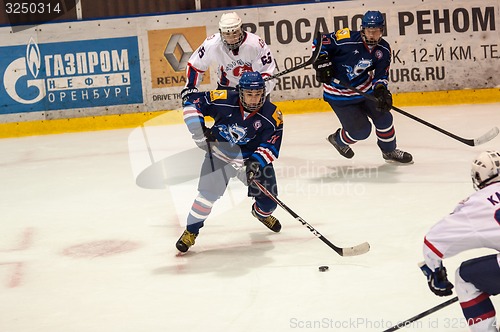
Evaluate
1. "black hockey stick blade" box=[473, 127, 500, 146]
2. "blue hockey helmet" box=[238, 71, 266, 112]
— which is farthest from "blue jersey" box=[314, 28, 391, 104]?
"blue hockey helmet" box=[238, 71, 266, 112]

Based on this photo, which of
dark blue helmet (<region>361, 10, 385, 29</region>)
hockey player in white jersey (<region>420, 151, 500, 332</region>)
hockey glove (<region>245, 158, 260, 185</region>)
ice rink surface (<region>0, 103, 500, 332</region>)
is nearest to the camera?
hockey player in white jersey (<region>420, 151, 500, 332</region>)

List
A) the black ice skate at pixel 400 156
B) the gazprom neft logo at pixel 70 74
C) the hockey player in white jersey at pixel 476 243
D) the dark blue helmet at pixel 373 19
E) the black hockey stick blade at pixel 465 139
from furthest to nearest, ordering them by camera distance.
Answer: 1. the gazprom neft logo at pixel 70 74
2. the black ice skate at pixel 400 156
3. the black hockey stick blade at pixel 465 139
4. the dark blue helmet at pixel 373 19
5. the hockey player in white jersey at pixel 476 243

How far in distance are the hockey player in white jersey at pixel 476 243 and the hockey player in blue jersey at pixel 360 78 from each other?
3362 millimetres

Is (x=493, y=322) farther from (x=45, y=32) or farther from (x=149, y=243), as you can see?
Result: (x=45, y=32)

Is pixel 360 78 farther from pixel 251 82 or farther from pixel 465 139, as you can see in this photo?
pixel 251 82

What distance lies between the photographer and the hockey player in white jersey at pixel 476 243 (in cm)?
289

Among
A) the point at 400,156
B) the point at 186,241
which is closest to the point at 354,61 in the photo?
the point at 400,156

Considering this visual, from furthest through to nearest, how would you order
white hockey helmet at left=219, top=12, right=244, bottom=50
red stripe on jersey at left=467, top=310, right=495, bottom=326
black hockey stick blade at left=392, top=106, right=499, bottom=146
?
black hockey stick blade at left=392, top=106, right=499, bottom=146 → white hockey helmet at left=219, top=12, right=244, bottom=50 → red stripe on jersey at left=467, top=310, right=495, bottom=326

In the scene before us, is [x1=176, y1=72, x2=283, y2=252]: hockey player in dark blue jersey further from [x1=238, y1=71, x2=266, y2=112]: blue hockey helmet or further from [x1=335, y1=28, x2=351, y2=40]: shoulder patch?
[x1=335, y1=28, x2=351, y2=40]: shoulder patch

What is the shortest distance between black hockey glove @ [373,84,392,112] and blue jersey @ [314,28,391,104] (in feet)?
0.19

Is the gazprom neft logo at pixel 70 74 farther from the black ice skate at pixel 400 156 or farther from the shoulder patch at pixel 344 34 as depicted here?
the black ice skate at pixel 400 156

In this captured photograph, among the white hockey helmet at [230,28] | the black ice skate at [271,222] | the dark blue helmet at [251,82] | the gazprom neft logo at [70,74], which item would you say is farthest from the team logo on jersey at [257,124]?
the gazprom neft logo at [70,74]

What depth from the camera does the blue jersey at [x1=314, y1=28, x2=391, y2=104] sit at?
6.38 m

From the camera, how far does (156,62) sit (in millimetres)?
8648
